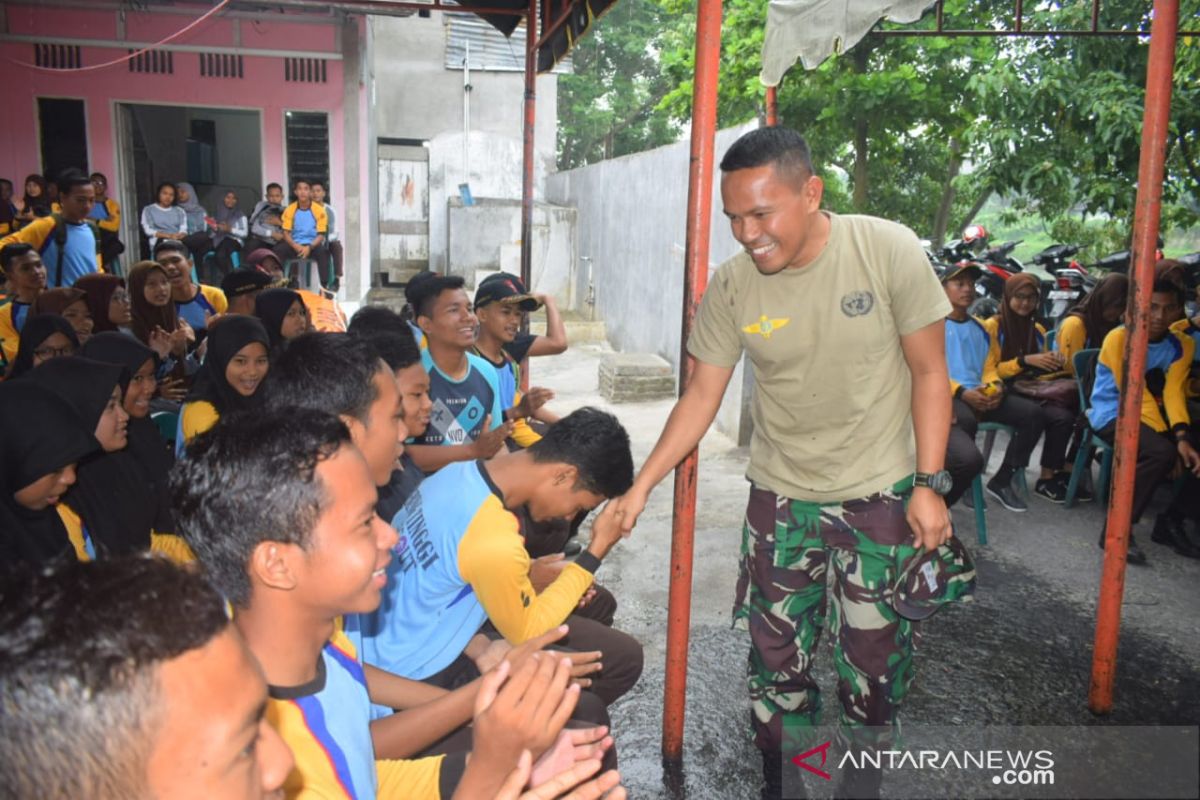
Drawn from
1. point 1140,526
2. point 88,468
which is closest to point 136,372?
point 88,468

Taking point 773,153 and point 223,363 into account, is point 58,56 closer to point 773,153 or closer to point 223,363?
point 223,363

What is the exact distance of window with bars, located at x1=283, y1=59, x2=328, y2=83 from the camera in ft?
38.3

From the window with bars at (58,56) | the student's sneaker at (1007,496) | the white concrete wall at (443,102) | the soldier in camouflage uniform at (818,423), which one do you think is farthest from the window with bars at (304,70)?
the soldier in camouflage uniform at (818,423)

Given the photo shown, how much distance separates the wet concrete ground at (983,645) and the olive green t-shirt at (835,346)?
103 centimetres

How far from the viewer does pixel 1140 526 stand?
4922 millimetres

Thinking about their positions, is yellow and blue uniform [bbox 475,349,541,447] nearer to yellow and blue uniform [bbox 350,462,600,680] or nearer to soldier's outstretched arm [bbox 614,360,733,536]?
soldier's outstretched arm [bbox 614,360,733,536]

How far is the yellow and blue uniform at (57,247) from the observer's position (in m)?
6.56

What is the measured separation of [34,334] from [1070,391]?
5.63m

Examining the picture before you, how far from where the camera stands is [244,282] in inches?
225

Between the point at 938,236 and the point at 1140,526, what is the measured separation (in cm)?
964

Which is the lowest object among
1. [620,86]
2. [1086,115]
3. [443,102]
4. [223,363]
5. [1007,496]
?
[1007,496]

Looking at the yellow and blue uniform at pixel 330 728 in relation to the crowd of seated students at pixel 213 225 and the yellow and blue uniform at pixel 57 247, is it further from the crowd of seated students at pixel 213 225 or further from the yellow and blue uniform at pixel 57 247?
the crowd of seated students at pixel 213 225

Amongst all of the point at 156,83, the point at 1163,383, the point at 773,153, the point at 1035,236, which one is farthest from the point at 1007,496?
the point at 1035,236

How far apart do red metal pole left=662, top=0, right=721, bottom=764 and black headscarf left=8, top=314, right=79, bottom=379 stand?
2987mm
